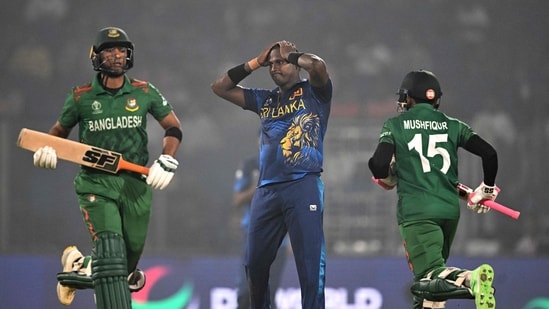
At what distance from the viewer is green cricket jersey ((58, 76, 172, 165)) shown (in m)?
6.63

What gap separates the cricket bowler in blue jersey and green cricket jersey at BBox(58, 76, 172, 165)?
0.73 m

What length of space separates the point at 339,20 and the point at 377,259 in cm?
343

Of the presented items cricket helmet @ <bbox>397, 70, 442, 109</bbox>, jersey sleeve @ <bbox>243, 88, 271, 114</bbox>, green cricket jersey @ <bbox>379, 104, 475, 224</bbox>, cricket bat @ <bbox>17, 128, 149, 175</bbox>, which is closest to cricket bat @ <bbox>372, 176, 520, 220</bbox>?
green cricket jersey @ <bbox>379, 104, 475, 224</bbox>

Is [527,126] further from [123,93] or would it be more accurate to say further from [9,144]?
[123,93]

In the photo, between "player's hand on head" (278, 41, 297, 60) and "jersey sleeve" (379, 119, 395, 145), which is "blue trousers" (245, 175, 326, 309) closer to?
"jersey sleeve" (379, 119, 395, 145)

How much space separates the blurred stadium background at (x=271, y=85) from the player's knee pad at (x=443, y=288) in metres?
5.30

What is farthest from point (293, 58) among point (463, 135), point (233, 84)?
point (463, 135)

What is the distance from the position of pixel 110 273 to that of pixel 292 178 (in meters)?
1.16

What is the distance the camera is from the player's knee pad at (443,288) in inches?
246

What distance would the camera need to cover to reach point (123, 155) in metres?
6.66

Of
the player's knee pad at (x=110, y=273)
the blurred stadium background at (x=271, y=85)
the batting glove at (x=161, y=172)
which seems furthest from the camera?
the blurred stadium background at (x=271, y=85)

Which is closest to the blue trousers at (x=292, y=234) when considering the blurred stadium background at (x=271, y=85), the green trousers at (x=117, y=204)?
the green trousers at (x=117, y=204)

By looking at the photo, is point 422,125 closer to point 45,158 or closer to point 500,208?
point 500,208

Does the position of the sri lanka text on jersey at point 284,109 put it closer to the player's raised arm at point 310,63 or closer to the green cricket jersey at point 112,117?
the player's raised arm at point 310,63
